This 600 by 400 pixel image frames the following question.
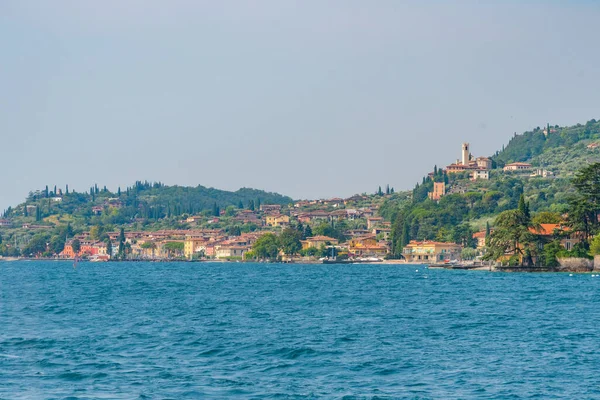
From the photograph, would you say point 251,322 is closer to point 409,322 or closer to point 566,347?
point 409,322

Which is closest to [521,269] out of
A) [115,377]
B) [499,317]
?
[499,317]

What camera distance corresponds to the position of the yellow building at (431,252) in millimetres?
153500

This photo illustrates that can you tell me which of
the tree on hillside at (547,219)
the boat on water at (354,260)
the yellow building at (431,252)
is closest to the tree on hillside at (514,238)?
the tree on hillside at (547,219)

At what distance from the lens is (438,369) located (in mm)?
28453

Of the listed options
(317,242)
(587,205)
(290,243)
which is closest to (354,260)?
(290,243)

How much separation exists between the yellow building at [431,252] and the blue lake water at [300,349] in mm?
98092

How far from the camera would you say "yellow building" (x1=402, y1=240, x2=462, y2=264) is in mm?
153500

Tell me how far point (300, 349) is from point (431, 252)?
123835 mm

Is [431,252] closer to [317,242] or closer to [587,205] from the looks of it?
[317,242]

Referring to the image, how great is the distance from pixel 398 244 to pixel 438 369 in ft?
440

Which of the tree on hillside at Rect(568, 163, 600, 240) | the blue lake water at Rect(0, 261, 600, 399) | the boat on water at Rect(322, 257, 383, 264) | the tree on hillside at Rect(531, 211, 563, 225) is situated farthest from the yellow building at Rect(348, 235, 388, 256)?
the blue lake water at Rect(0, 261, 600, 399)

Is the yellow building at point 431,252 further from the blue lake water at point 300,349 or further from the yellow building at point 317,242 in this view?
the blue lake water at point 300,349

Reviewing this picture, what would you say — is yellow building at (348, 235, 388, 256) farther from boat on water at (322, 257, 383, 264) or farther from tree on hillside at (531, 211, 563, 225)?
tree on hillside at (531, 211, 563, 225)

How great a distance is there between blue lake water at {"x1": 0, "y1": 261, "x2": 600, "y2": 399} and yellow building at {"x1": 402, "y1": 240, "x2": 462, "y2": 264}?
322 ft
